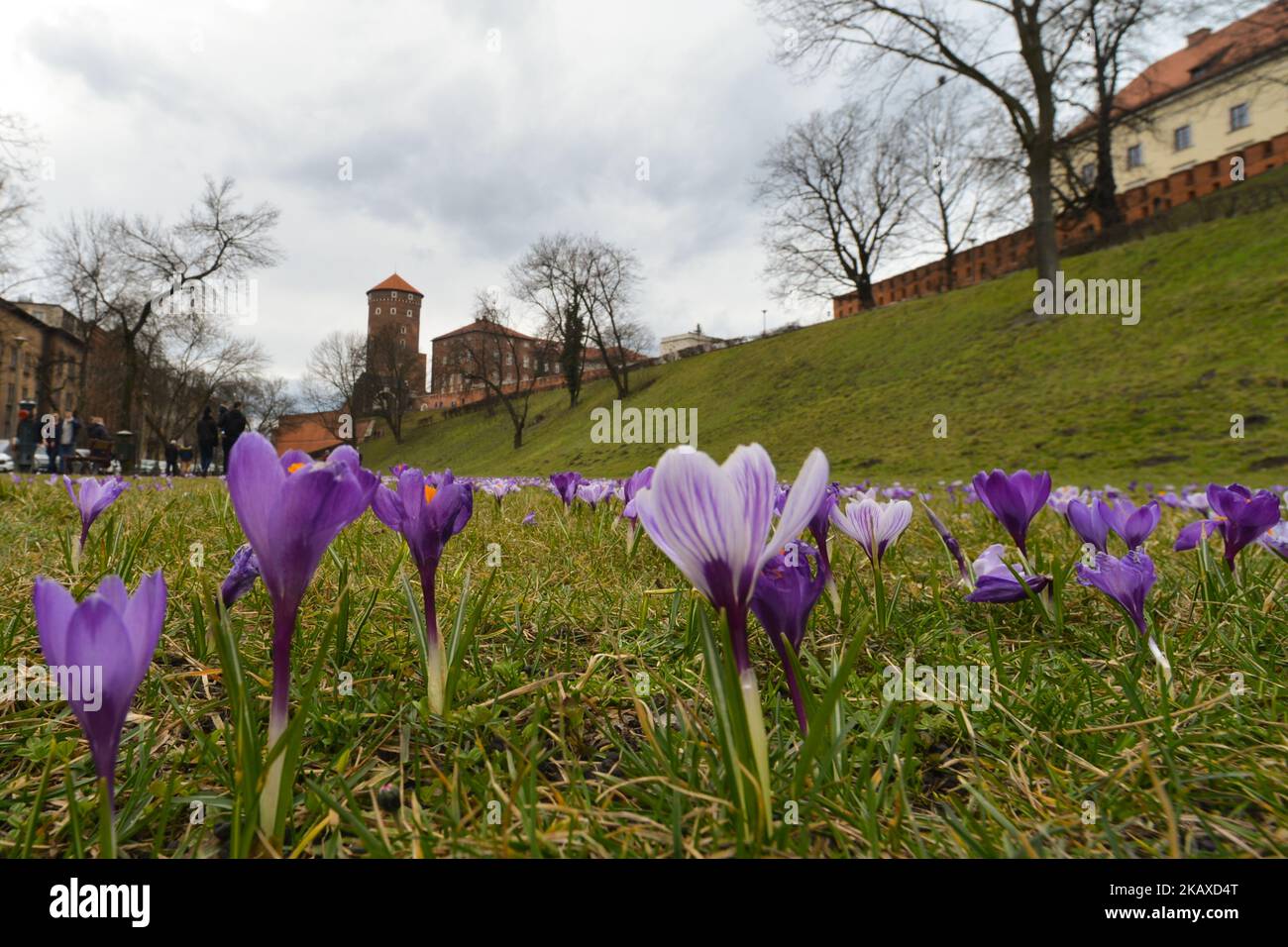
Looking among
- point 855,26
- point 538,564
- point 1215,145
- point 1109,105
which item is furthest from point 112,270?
point 1215,145

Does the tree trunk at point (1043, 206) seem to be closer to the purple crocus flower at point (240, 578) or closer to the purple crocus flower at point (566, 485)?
the purple crocus flower at point (566, 485)

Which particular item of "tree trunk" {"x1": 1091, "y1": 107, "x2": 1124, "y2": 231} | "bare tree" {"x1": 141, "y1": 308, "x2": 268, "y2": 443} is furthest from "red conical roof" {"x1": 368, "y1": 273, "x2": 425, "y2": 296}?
"tree trunk" {"x1": 1091, "y1": 107, "x2": 1124, "y2": 231}

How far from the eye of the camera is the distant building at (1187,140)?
1237 inches

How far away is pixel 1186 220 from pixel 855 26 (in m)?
13.7

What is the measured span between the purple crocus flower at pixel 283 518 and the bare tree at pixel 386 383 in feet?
212

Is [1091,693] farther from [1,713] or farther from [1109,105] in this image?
[1109,105]

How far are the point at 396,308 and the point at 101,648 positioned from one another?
92487mm

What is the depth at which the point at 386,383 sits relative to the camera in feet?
209

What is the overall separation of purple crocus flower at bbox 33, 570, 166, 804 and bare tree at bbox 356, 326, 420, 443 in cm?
6457

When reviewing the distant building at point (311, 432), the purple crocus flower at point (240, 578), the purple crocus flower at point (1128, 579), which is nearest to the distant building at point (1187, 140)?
the purple crocus flower at point (1128, 579)

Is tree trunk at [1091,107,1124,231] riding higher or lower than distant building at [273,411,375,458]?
higher

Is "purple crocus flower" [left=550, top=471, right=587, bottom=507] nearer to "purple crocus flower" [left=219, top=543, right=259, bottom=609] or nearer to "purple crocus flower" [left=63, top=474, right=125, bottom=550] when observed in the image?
"purple crocus flower" [left=63, top=474, right=125, bottom=550]

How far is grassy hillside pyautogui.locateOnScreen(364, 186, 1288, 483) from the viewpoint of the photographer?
41.0 feet

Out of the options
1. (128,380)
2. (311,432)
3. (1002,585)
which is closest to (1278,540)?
(1002,585)
